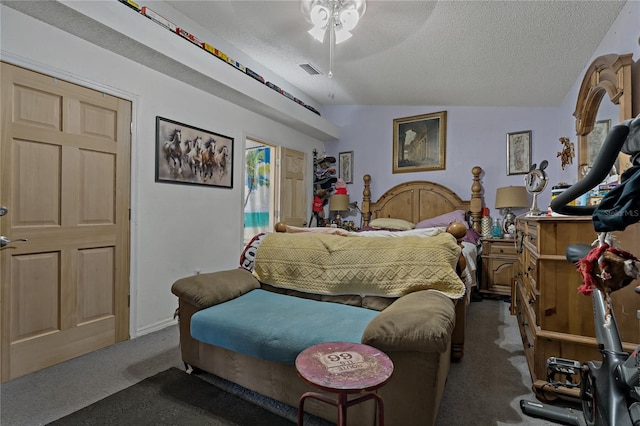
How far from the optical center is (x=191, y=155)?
312 cm

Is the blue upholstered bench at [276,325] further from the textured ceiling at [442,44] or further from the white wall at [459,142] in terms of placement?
the white wall at [459,142]

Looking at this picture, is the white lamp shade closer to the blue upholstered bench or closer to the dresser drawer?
the dresser drawer

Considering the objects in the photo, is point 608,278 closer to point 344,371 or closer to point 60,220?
point 344,371

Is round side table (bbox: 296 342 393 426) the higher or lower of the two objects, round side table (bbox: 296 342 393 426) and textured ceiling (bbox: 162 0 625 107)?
the lower

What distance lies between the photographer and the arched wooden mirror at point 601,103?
5.89ft

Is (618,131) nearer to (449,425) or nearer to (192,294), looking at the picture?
(449,425)

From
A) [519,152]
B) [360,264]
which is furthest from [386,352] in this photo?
[519,152]

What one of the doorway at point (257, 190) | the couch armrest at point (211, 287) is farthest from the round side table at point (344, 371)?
the doorway at point (257, 190)

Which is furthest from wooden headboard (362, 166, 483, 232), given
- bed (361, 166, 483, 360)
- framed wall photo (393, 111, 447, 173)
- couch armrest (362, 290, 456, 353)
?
couch armrest (362, 290, 456, 353)

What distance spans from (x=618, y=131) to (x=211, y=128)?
3288mm

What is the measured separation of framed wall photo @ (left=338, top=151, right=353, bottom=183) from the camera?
5.28 m

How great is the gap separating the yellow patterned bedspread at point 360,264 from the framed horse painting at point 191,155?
1268 millimetres

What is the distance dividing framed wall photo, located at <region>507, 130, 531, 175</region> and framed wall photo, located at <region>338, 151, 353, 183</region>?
2.30m

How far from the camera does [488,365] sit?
2.19 metres
